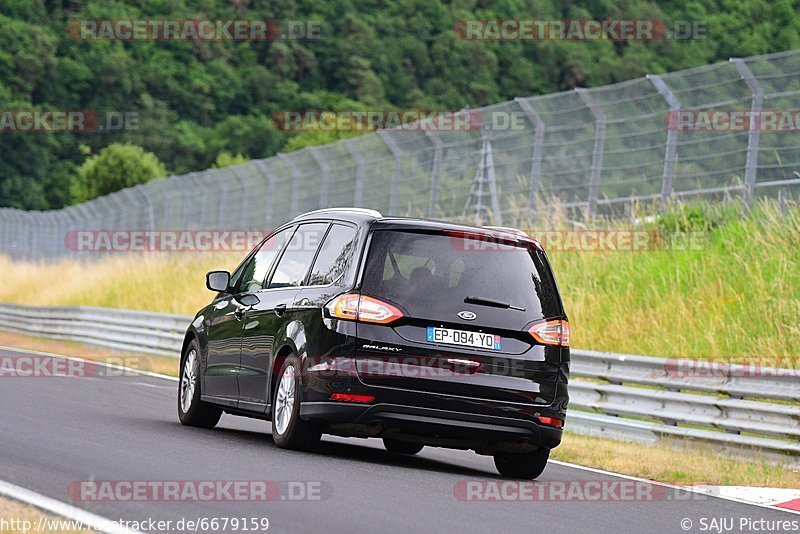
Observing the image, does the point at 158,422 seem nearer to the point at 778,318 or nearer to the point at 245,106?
the point at 778,318

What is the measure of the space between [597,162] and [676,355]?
5520mm

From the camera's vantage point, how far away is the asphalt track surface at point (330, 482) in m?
7.69

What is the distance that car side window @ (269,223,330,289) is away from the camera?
36.2ft

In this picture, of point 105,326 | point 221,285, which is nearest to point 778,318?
point 221,285

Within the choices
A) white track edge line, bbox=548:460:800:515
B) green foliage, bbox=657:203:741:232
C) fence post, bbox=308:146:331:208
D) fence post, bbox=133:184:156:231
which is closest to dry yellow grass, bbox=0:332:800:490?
white track edge line, bbox=548:460:800:515

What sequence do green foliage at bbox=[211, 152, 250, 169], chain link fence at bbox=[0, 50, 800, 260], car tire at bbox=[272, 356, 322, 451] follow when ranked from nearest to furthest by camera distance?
car tire at bbox=[272, 356, 322, 451] < chain link fence at bbox=[0, 50, 800, 260] < green foliage at bbox=[211, 152, 250, 169]

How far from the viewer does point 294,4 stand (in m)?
120

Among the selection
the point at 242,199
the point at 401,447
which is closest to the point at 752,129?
the point at 401,447

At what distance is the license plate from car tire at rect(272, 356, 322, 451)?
0.98m

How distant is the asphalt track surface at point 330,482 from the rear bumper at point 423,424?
0.25 m

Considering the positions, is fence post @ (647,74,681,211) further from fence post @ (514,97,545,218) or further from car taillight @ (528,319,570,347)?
car taillight @ (528,319,570,347)

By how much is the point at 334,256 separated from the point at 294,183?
20.6 m

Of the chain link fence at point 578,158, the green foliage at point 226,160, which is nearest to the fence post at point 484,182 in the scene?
the chain link fence at point 578,158

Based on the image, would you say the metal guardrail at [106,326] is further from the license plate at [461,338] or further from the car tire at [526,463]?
the license plate at [461,338]
